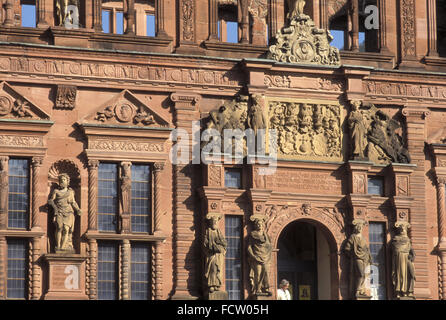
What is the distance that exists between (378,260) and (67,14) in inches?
427

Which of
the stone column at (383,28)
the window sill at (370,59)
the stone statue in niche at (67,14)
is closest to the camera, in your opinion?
the stone statue in niche at (67,14)

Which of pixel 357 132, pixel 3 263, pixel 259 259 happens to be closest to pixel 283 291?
pixel 259 259

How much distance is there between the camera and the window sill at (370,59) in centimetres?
4397

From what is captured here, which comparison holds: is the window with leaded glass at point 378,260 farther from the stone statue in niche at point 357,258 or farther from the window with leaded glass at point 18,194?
the window with leaded glass at point 18,194

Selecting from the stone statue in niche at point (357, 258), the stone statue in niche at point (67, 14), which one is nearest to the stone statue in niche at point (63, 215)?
the stone statue in niche at point (67, 14)

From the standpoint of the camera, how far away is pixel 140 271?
41094 millimetres

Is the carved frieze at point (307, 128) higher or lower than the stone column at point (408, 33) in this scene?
lower

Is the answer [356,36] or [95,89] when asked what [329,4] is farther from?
[95,89]

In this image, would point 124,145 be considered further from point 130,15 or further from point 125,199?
point 130,15

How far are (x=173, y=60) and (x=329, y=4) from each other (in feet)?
18.7

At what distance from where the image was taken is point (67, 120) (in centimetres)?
4097

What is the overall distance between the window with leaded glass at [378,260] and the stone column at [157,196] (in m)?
6.11

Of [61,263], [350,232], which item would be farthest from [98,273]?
[350,232]

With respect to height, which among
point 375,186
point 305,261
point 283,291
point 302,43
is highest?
point 302,43
